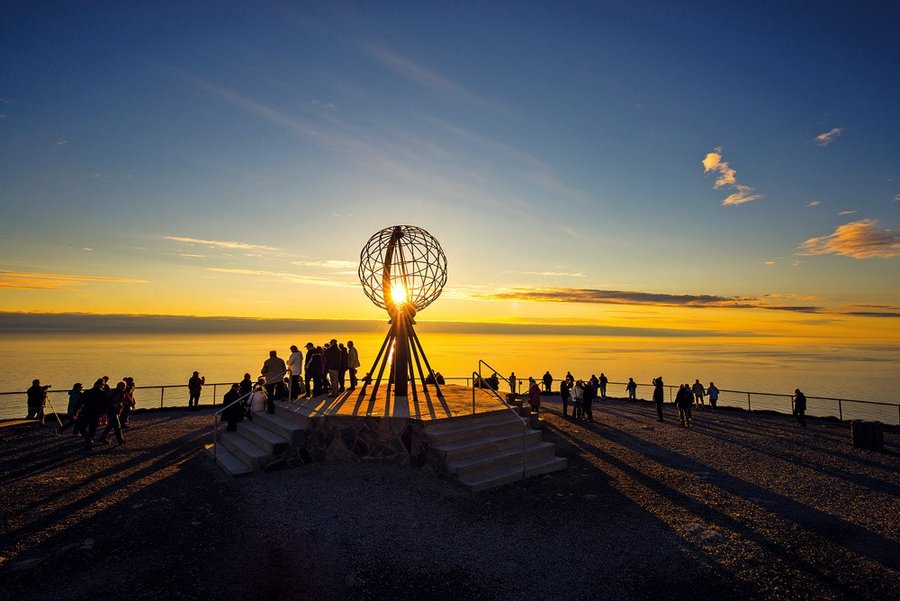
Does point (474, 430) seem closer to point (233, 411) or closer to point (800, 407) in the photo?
point (233, 411)

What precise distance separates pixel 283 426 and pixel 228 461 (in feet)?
4.98

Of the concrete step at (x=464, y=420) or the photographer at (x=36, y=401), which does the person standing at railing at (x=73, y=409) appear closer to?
the photographer at (x=36, y=401)

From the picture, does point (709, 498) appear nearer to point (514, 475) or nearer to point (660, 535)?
point (660, 535)

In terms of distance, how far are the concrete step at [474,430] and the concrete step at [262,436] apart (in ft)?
12.4

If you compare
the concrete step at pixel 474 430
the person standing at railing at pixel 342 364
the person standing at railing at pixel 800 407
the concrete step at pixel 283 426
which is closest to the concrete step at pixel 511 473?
the concrete step at pixel 474 430

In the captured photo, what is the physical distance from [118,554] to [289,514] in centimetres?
256

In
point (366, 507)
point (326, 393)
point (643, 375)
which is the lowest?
point (643, 375)

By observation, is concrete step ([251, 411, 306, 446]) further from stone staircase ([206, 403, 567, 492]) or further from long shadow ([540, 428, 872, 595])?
long shadow ([540, 428, 872, 595])

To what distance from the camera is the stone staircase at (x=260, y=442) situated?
1073 cm

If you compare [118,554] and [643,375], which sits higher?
[118,554]

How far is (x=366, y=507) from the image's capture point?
8.55 meters

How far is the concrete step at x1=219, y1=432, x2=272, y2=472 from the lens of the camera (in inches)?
419

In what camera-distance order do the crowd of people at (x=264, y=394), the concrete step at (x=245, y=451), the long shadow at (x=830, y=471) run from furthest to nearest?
the crowd of people at (x=264, y=394)
the concrete step at (x=245, y=451)
the long shadow at (x=830, y=471)

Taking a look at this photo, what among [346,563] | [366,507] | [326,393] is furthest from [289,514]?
[326,393]
